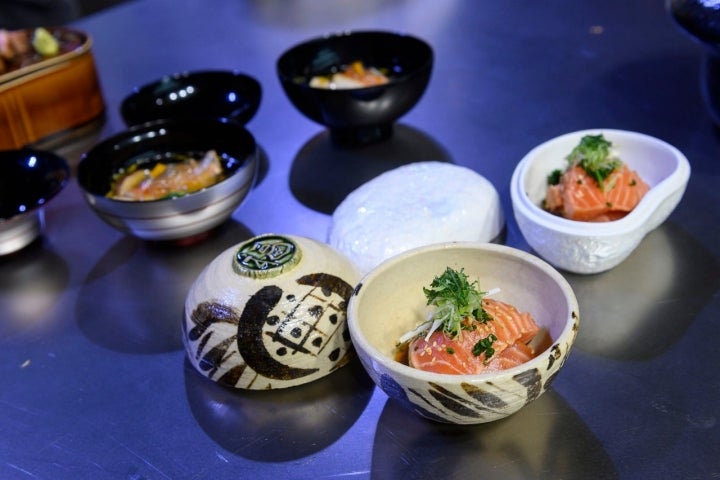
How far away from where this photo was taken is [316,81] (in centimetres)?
171

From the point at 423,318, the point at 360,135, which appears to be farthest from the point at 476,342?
the point at 360,135

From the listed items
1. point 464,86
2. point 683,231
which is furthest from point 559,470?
point 464,86

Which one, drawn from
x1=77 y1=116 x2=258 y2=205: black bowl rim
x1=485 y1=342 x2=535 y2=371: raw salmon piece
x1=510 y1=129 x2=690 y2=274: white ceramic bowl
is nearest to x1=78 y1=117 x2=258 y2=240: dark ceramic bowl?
x1=77 y1=116 x2=258 y2=205: black bowl rim

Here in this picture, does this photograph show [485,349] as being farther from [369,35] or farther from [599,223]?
[369,35]

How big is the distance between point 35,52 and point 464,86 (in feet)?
3.62

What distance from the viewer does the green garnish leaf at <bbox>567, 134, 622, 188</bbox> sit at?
47.6 inches

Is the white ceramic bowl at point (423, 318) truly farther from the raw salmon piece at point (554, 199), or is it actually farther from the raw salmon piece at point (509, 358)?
the raw salmon piece at point (554, 199)

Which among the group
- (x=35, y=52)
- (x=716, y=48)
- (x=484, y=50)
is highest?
(x=716, y=48)

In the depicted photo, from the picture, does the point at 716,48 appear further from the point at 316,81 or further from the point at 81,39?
the point at 81,39

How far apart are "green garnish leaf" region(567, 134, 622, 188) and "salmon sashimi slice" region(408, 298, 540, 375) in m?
0.36

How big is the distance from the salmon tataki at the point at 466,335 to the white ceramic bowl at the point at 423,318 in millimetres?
Result: 44

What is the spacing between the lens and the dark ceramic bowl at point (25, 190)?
4.55ft

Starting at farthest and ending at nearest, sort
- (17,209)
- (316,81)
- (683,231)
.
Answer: (316,81) < (17,209) < (683,231)

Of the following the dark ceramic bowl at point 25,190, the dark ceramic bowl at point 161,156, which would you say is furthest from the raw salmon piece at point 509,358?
the dark ceramic bowl at point 25,190
